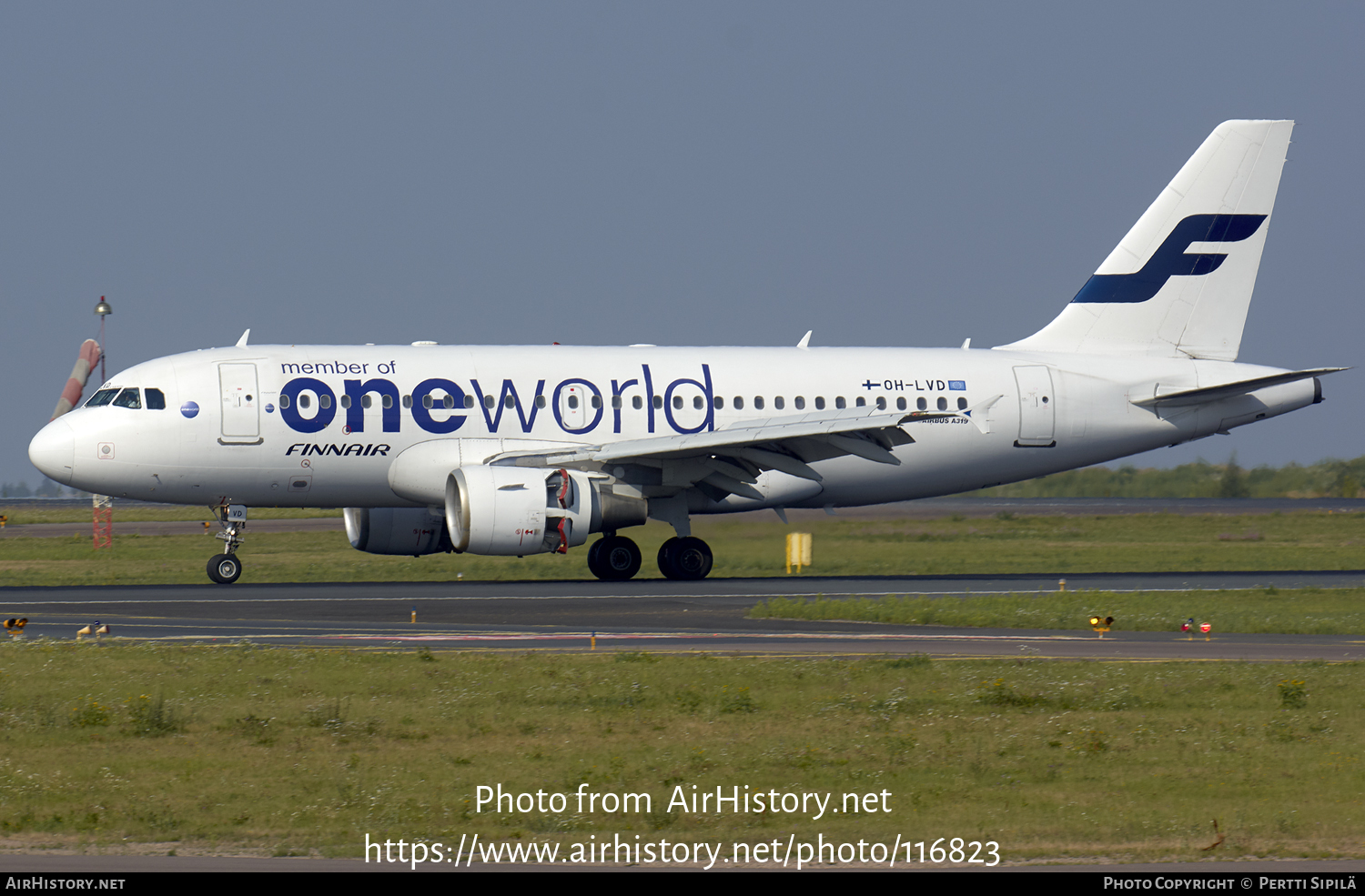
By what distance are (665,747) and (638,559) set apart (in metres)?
18.6

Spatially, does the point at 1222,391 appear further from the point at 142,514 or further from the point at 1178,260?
the point at 142,514

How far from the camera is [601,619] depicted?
2380cm

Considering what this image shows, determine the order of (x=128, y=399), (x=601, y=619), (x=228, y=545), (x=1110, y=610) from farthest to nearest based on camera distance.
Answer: (x=228, y=545) < (x=128, y=399) < (x=1110, y=610) < (x=601, y=619)

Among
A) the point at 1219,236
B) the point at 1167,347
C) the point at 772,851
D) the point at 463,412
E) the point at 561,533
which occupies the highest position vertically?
the point at 1219,236

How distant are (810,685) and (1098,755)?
4.06 metres

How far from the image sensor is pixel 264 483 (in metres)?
30.3

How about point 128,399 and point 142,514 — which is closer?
point 128,399

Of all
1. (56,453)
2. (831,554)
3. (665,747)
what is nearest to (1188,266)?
(831,554)

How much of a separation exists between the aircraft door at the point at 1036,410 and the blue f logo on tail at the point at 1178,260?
10.5ft

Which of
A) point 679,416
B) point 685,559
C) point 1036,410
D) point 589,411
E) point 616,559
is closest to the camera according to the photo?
point 685,559

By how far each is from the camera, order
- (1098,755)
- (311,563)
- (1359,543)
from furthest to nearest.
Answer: (1359,543) → (311,563) → (1098,755)
